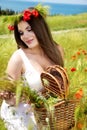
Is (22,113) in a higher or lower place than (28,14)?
lower

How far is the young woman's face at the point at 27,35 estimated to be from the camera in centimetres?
414

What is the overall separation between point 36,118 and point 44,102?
0.14 metres

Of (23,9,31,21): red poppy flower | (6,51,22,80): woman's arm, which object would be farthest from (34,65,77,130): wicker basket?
(23,9,31,21): red poppy flower

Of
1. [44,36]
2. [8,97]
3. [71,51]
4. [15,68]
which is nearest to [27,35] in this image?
[44,36]

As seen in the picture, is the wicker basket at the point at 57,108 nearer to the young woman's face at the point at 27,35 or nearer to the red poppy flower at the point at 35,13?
the young woman's face at the point at 27,35

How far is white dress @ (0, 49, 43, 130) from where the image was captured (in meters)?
3.71

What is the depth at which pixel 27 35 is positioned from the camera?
163 inches

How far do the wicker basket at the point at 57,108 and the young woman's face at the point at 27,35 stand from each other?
0.49 metres

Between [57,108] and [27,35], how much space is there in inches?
33.5

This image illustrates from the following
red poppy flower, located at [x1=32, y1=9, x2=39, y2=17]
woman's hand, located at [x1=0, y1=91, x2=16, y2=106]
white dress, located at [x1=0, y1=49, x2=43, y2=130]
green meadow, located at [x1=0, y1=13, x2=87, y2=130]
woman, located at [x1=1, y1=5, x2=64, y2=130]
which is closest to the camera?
woman's hand, located at [x1=0, y1=91, x2=16, y2=106]

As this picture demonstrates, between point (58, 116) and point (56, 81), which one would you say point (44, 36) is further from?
point (58, 116)

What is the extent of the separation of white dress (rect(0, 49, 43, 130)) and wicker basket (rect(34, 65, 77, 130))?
0.18m

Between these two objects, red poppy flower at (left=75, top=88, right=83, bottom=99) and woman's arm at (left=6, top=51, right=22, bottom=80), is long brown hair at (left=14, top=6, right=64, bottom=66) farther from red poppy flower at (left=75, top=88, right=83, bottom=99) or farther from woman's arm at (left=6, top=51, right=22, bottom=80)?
red poppy flower at (left=75, top=88, right=83, bottom=99)

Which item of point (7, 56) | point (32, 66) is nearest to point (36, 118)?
point (32, 66)
